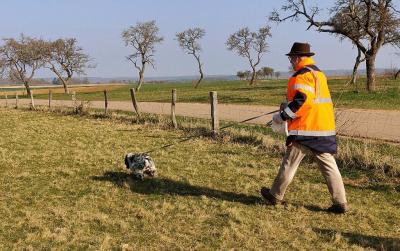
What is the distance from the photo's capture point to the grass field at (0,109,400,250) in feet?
17.6

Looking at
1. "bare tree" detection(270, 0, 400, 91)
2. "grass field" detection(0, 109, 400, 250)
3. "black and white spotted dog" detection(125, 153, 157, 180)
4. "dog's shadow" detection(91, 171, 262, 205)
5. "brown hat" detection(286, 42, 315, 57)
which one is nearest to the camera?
"grass field" detection(0, 109, 400, 250)

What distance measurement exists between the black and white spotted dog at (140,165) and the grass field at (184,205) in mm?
159

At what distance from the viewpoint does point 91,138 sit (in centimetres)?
1371

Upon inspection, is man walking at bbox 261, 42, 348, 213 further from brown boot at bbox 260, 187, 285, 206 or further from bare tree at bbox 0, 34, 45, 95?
bare tree at bbox 0, 34, 45, 95

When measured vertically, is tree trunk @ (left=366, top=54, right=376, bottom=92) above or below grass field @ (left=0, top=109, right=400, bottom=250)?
above

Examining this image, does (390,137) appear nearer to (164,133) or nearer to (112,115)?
(164,133)

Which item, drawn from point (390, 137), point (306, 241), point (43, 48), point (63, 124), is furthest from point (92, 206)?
point (43, 48)

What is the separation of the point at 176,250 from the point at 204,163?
180 inches

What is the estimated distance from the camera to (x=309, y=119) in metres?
6.00

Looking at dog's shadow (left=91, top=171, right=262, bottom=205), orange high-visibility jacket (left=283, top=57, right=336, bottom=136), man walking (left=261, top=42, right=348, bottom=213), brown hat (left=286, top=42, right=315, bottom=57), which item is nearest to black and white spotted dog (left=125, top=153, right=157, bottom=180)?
dog's shadow (left=91, top=171, right=262, bottom=205)

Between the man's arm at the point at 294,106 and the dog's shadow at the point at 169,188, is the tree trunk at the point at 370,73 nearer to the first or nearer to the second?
the dog's shadow at the point at 169,188

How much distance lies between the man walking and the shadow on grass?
2.43 feet

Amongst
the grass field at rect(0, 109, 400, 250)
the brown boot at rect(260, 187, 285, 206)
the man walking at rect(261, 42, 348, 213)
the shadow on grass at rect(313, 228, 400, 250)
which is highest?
the man walking at rect(261, 42, 348, 213)

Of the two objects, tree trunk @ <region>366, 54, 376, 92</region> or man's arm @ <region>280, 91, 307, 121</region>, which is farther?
tree trunk @ <region>366, 54, 376, 92</region>
